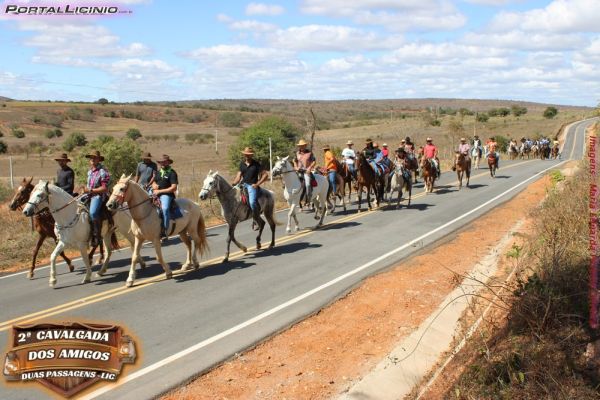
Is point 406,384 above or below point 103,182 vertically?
below

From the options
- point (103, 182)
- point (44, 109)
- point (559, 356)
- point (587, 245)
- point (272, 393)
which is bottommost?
point (272, 393)

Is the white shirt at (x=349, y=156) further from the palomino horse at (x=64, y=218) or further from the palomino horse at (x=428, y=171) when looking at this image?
the palomino horse at (x=64, y=218)

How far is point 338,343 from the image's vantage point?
836 cm

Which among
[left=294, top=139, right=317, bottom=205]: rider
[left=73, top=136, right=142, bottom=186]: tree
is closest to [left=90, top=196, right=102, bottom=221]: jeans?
[left=294, top=139, right=317, bottom=205]: rider

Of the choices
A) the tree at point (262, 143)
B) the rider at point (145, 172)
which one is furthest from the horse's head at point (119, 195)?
the tree at point (262, 143)

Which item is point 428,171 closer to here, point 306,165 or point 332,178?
point 332,178

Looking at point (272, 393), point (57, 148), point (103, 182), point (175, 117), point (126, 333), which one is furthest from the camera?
point (175, 117)

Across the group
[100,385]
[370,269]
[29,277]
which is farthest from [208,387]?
[29,277]

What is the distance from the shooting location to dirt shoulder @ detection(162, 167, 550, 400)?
23.0 feet

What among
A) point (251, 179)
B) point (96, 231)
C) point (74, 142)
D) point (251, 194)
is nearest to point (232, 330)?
point (96, 231)

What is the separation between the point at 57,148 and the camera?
6625cm

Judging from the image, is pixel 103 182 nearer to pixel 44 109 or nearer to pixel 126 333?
pixel 126 333

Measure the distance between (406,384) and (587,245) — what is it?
4.29 m

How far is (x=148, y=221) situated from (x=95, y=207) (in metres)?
Answer: 1.58
